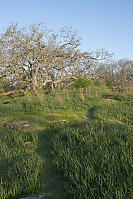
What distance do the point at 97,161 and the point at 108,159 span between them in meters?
0.21

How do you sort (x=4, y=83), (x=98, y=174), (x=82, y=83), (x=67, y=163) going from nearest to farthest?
(x=98, y=174) < (x=67, y=163) < (x=4, y=83) < (x=82, y=83)

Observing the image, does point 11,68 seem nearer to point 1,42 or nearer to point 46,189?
point 1,42

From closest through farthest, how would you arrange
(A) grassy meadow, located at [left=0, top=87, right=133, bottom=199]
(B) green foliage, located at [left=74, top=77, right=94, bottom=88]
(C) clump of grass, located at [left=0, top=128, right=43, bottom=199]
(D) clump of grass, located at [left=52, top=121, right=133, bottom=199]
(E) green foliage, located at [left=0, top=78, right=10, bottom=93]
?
(D) clump of grass, located at [left=52, top=121, right=133, bottom=199]
(A) grassy meadow, located at [left=0, top=87, right=133, bottom=199]
(C) clump of grass, located at [left=0, top=128, right=43, bottom=199]
(E) green foliage, located at [left=0, top=78, right=10, bottom=93]
(B) green foliage, located at [left=74, top=77, right=94, bottom=88]

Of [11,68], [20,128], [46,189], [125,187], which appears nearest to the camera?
[125,187]

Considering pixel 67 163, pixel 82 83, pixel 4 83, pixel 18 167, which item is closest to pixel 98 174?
pixel 67 163

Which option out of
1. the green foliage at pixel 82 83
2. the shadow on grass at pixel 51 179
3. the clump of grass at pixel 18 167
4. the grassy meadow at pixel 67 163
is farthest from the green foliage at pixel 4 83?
the shadow on grass at pixel 51 179

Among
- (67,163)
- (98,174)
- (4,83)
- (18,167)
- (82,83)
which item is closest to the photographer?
(98,174)

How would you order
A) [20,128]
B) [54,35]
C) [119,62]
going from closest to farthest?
1. [20,128]
2. [54,35]
3. [119,62]

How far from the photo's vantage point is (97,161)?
10.5ft

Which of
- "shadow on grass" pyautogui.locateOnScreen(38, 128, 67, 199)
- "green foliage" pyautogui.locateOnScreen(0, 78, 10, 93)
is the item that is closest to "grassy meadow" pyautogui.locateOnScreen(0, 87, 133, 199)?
"shadow on grass" pyautogui.locateOnScreen(38, 128, 67, 199)

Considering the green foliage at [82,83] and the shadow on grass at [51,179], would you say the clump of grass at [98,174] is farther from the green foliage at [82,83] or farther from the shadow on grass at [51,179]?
the green foliage at [82,83]

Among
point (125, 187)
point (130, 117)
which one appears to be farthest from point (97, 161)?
point (130, 117)

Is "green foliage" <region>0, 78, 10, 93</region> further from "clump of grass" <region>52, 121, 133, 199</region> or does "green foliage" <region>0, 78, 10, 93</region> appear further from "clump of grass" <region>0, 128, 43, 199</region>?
"clump of grass" <region>52, 121, 133, 199</region>

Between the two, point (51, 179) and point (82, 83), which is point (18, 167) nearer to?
point (51, 179)
